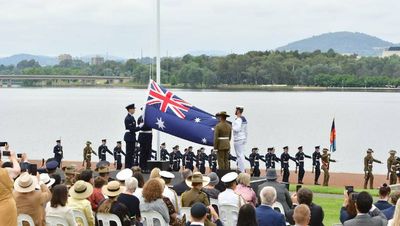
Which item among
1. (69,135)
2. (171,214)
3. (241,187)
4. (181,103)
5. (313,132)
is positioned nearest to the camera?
(171,214)

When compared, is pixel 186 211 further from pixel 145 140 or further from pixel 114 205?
pixel 145 140

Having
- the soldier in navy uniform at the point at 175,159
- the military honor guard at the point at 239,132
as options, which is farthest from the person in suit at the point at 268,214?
the soldier in navy uniform at the point at 175,159

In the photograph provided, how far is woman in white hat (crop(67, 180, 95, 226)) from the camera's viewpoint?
984 centimetres

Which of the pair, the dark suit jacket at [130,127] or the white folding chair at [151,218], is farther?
the dark suit jacket at [130,127]

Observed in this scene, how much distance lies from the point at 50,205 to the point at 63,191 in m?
0.33

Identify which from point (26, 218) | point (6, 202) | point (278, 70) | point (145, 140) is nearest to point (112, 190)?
point (26, 218)

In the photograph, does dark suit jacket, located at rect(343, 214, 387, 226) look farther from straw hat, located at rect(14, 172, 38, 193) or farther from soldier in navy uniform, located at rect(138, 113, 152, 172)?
soldier in navy uniform, located at rect(138, 113, 152, 172)

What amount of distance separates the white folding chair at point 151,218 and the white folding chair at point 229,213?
99 centimetres

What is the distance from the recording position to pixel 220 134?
1753 centimetres

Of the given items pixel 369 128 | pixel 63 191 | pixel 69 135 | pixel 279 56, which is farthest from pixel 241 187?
pixel 279 56

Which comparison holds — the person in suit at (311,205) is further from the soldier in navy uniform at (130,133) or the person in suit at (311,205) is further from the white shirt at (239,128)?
the soldier in navy uniform at (130,133)

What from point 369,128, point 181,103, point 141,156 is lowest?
point 369,128

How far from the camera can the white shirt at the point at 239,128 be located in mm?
17953

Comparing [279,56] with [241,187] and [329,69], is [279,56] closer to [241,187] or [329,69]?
[329,69]
